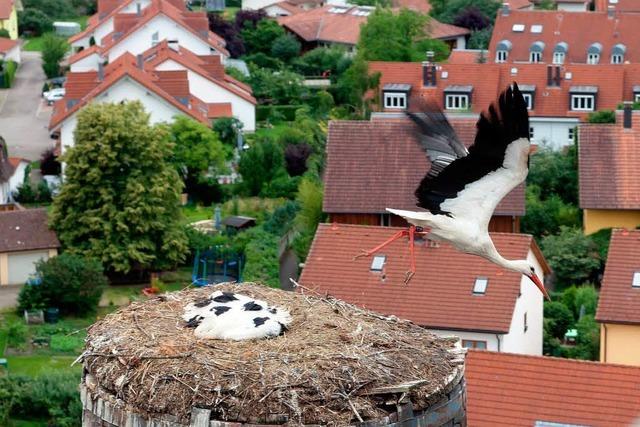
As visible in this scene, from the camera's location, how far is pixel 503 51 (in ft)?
254

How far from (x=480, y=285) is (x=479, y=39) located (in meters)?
49.2

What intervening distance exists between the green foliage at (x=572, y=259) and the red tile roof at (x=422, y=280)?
8.57 m

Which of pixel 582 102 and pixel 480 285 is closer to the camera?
pixel 480 285

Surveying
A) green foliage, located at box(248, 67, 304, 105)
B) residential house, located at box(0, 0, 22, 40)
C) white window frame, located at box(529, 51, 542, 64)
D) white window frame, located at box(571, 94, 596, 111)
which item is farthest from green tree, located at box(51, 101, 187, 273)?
residential house, located at box(0, 0, 22, 40)

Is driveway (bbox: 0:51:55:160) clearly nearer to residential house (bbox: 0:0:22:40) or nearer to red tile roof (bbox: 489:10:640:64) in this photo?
residential house (bbox: 0:0:22:40)

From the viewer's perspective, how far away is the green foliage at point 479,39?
83.8 m

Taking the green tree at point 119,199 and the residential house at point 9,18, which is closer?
the green tree at point 119,199

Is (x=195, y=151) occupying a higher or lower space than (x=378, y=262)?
higher

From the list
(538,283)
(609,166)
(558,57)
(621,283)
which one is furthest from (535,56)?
(538,283)

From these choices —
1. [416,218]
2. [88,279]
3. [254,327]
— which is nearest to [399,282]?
[88,279]

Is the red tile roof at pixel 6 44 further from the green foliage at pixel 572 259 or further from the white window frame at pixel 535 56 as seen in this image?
the green foliage at pixel 572 259

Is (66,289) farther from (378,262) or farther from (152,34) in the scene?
(152,34)

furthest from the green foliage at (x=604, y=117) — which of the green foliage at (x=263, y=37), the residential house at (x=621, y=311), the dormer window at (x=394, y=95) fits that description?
the green foliage at (x=263, y=37)

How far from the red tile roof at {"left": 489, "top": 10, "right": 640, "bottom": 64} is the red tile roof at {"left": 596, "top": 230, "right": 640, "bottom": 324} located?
129ft
